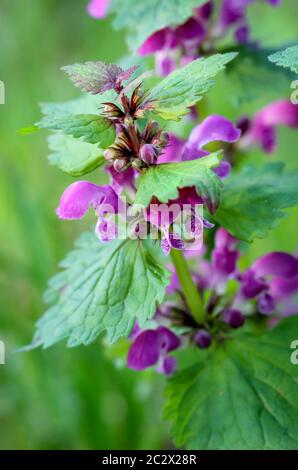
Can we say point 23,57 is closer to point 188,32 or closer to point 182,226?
point 188,32

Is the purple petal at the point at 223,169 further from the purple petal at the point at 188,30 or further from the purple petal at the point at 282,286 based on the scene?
the purple petal at the point at 188,30

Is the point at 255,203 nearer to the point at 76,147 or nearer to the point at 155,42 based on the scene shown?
the point at 76,147

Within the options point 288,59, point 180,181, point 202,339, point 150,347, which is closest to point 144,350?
point 150,347

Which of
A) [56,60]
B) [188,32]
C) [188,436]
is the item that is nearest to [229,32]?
[188,32]

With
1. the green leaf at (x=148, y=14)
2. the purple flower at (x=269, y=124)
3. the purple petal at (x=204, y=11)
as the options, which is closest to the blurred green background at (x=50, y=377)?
the purple flower at (x=269, y=124)

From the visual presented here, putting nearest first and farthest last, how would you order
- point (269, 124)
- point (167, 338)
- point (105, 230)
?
point (105, 230)
point (167, 338)
point (269, 124)

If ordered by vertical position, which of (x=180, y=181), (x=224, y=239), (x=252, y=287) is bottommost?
(x=252, y=287)
